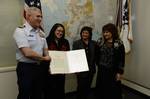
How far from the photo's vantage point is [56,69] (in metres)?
2.90

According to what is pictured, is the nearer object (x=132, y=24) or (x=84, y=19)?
(x=84, y=19)

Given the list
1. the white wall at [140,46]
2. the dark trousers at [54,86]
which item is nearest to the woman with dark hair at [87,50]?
the dark trousers at [54,86]

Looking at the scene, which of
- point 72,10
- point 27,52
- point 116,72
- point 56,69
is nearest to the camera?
point 27,52

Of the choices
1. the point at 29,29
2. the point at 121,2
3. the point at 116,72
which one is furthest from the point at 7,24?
the point at 121,2

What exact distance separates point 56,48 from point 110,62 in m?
0.75

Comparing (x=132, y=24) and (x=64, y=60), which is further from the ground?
(x=132, y=24)

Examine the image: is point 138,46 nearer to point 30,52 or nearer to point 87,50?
point 87,50

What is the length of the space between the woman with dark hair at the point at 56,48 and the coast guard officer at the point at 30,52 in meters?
0.40

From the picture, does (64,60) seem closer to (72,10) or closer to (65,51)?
(65,51)

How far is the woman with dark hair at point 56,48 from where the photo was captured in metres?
3.19

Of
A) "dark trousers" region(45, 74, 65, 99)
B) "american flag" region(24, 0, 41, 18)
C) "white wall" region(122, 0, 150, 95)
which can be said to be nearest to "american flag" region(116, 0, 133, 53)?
"white wall" region(122, 0, 150, 95)

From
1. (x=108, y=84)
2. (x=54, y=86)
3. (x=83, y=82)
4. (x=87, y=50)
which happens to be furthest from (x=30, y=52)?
(x=108, y=84)

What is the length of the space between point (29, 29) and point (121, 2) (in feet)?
6.95

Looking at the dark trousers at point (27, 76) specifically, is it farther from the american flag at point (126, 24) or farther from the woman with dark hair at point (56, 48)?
the american flag at point (126, 24)
